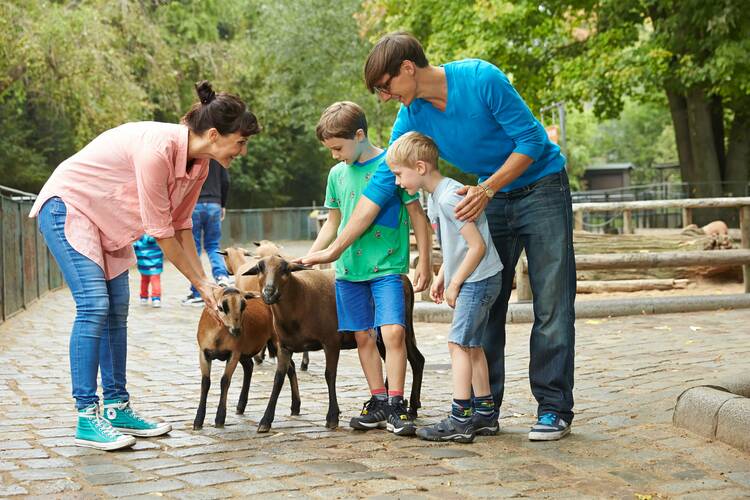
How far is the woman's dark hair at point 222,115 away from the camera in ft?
17.4

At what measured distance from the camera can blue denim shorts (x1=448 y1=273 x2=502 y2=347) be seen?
542cm

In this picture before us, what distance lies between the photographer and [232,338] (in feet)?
20.3

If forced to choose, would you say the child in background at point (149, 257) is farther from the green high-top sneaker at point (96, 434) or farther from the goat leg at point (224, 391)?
the green high-top sneaker at point (96, 434)

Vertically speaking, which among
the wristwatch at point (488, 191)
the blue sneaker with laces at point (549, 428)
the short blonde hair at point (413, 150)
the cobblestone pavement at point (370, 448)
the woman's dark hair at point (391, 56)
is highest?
the woman's dark hair at point (391, 56)

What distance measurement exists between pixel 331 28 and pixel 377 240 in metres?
36.6

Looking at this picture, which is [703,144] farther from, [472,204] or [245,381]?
[472,204]

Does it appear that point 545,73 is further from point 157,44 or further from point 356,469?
point 356,469

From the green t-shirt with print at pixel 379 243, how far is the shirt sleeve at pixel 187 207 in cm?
93

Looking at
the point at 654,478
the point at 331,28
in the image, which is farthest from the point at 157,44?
the point at 654,478

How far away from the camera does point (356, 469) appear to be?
486 centimetres

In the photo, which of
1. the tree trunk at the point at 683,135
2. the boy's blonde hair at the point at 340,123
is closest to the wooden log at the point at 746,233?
the boy's blonde hair at the point at 340,123

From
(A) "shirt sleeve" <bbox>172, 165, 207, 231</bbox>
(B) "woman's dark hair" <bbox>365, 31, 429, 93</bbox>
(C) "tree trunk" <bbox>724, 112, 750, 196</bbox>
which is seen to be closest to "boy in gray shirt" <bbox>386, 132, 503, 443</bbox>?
(B) "woman's dark hair" <bbox>365, 31, 429, 93</bbox>

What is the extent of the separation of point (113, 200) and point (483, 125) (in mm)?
2010

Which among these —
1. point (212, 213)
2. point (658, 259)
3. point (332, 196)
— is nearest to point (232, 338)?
point (332, 196)
